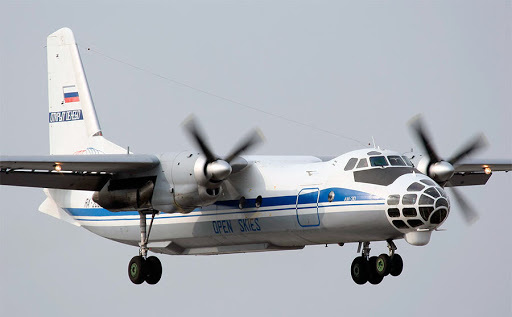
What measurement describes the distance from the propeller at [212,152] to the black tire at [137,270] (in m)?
3.46

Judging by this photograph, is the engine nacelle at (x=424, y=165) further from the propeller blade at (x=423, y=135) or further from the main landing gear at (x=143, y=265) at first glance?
the main landing gear at (x=143, y=265)

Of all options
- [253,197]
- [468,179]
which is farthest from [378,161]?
[468,179]

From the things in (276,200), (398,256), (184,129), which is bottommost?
(398,256)

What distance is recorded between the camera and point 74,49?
105 ft

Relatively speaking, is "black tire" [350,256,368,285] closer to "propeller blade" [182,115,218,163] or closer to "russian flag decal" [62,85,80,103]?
"propeller blade" [182,115,218,163]

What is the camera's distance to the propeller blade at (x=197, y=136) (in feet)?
81.6

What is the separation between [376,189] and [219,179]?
364 cm

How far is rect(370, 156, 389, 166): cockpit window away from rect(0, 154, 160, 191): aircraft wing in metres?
5.12

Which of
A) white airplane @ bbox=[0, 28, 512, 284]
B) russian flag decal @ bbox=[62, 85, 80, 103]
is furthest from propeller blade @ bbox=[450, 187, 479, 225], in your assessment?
russian flag decal @ bbox=[62, 85, 80, 103]

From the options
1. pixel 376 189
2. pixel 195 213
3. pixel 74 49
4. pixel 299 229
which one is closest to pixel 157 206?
pixel 195 213

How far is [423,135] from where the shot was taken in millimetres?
26594

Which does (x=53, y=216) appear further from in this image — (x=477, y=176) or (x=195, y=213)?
(x=477, y=176)

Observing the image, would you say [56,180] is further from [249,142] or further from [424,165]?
[424,165]

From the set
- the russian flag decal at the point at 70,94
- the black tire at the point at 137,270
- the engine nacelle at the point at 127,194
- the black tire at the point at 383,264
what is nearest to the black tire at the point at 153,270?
the black tire at the point at 137,270
